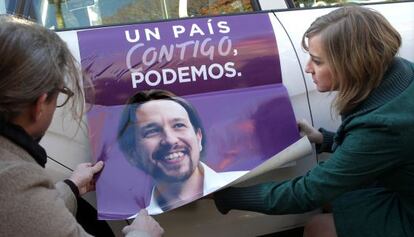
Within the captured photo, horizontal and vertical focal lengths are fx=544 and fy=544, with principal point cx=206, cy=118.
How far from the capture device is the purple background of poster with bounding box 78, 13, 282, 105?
6.47 feet

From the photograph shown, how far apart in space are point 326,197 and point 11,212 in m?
1.02

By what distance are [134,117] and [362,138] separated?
79cm

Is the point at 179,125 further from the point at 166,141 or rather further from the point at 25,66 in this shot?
the point at 25,66

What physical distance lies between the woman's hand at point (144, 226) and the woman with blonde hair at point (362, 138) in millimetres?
292

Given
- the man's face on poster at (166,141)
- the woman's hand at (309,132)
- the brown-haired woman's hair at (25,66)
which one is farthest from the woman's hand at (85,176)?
the woman's hand at (309,132)

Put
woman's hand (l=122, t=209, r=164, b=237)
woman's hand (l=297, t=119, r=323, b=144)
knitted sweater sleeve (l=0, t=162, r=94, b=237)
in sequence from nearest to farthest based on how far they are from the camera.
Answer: knitted sweater sleeve (l=0, t=162, r=94, b=237) < woman's hand (l=122, t=209, r=164, b=237) < woman's hand (l=297, t=119, r=323, b=144)

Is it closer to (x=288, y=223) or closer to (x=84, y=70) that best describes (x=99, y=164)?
(x=84, y=70)

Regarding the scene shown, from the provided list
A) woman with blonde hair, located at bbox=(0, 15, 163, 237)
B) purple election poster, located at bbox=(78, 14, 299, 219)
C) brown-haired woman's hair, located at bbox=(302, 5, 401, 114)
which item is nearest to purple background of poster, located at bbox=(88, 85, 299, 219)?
purple election poster, located at bbox=(78, 14, 299, 219)

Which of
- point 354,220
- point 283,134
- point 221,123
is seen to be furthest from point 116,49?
point 354,220

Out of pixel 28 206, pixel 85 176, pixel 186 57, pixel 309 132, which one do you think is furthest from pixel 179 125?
pixel 28 206

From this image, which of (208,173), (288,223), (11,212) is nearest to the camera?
(11,212)

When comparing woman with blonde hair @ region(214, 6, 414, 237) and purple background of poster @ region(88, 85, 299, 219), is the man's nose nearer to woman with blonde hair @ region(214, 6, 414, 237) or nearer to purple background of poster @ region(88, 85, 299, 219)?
purple background of poster @ region(88, 85, 299, 219)

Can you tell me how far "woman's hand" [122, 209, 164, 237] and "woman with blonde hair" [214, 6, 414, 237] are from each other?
0.29 metres

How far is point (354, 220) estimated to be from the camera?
1.93m
